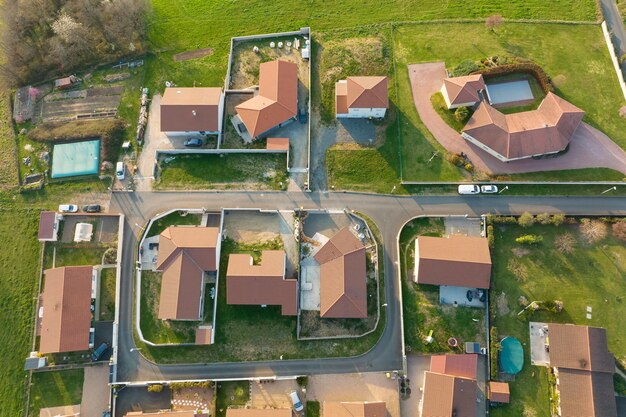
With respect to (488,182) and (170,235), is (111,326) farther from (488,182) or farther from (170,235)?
(488,182)

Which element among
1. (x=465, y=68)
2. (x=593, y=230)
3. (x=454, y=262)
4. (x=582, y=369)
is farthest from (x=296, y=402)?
(x=465, y=68)

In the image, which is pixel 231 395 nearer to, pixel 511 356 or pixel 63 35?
pixel 511 356

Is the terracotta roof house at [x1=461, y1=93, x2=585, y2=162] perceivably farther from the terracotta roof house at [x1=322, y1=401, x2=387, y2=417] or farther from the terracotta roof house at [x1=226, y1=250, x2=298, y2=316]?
the terracotta roof house at [x1=322, y1=401, x2=387, y2=417]

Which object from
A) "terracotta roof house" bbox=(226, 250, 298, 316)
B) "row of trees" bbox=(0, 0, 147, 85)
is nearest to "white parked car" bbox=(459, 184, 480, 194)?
"terracotta roof house" bbox=(226, 250, 298, 316)

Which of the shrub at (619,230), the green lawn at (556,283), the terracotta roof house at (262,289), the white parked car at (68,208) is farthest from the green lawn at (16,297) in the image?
the shrub at (619,230)

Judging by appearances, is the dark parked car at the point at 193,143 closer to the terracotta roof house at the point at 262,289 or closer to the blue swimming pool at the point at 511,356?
the terracotta roof house at the point at 262,289
